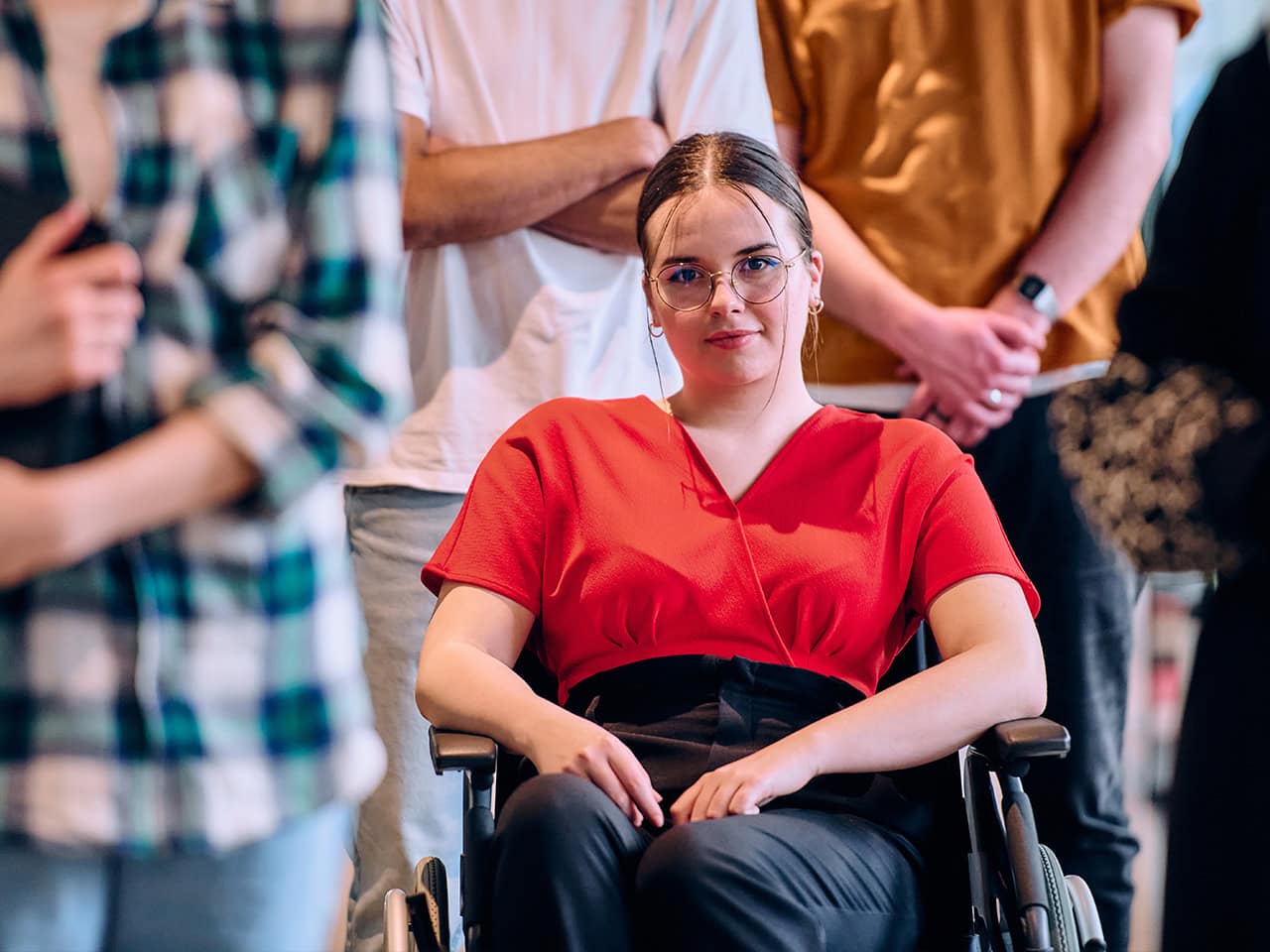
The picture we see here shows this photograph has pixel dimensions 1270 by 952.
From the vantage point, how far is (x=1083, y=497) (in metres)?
1.13

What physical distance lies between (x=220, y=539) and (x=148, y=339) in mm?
140

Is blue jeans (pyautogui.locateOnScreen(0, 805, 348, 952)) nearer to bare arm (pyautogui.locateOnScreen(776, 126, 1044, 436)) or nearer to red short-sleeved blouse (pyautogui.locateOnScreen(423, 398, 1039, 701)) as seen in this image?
red short-sleeved blouse (pyautogui.locateOnScreen(423, 398, 1039, 701))

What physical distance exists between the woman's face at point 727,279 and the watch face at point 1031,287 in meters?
0.44

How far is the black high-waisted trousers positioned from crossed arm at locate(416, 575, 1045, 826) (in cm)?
5

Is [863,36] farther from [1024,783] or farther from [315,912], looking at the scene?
[315,912]

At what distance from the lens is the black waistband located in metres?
1.78

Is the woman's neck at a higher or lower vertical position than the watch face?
lower

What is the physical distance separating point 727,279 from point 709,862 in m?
0.76

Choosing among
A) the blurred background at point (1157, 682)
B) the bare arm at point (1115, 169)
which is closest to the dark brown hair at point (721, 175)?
the bare arm at point (1115, 169)

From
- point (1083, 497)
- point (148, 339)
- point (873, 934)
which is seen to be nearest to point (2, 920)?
point (148, 339)

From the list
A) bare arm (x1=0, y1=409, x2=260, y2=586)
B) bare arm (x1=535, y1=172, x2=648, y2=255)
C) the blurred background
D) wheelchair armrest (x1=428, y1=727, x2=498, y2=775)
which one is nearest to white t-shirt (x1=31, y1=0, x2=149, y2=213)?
bare arm (x1=0, y1=409, x2=260, y2=586)

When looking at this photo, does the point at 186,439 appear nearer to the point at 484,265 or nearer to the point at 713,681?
the point at 713,681

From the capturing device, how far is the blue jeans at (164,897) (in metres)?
0.96

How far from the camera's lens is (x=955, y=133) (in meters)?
2.24
